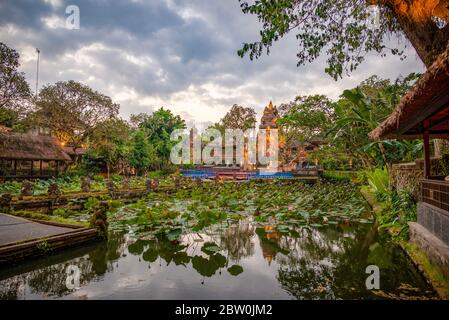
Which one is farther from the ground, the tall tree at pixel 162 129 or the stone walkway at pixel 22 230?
the tall tree at pixel 162 129

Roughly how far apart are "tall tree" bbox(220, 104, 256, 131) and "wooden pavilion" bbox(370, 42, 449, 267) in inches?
1065

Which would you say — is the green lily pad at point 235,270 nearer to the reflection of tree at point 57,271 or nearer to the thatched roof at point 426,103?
the reflection of tree at point 57,271

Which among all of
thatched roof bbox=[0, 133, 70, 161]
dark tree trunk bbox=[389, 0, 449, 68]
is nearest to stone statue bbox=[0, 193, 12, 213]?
dark tree trunk bbox=[389, 0, 449, 68]

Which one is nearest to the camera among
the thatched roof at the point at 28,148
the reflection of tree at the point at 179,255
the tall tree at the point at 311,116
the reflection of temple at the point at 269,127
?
the reflection of tree at the point at 179,255

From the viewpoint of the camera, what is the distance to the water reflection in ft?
11.4

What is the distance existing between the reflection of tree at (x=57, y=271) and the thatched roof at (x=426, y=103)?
492cm

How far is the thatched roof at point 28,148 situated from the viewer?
18250mm

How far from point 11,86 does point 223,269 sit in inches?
682

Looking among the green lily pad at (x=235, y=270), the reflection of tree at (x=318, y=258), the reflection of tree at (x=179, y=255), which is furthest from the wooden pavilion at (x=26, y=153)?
the green lily pad at (x=235, y=270)

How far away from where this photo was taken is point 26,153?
64.2ft

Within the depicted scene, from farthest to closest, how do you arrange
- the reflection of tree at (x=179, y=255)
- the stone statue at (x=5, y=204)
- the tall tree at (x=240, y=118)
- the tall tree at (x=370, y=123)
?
the tall tree at (x=240, y=118) → the tall tree at (x=370, y=123) → the stone statue at (x=5, y=204) → the reflection of tree at (x=179, y=255)

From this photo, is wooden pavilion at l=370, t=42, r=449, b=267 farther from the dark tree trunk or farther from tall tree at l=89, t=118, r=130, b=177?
tall tree at l=89, t=118, r=130, b=177

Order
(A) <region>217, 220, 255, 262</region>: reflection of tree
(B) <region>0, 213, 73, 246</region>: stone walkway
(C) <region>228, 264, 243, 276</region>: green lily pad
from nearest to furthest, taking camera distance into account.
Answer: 1. (C) <region>228, 264, 243, 276</region>: green lily pad
2. (B) <region>0, 213, 73, 246</region>: stone walkway
3. (A) <region>217, 220, 255, 262</region>: reflection of tree
